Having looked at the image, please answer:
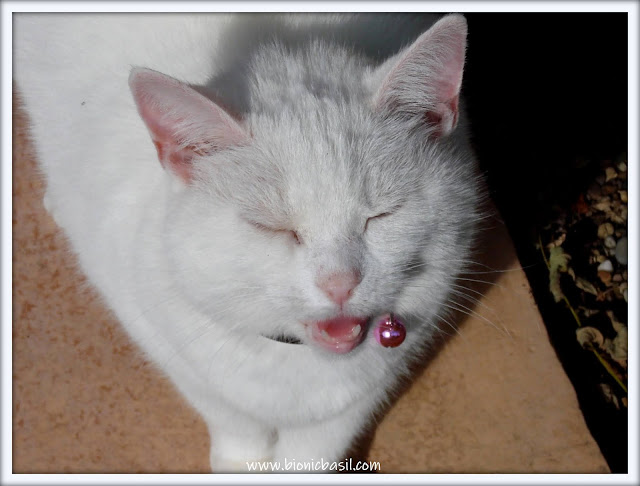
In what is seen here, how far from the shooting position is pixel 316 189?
1.10 m

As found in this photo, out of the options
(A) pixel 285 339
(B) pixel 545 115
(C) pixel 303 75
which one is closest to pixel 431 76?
(C) pixel 303 75

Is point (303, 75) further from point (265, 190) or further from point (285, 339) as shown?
point (285, 339)

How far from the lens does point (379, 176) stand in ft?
3.84

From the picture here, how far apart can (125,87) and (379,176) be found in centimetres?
81

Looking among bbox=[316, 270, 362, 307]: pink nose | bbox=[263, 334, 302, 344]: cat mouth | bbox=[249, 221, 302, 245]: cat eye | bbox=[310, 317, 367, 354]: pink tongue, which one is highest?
bbox=[249, 221, 302, 245]: cat eye

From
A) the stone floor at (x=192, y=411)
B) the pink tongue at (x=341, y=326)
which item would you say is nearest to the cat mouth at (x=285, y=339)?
the pink tongue at (x=341, y=326)

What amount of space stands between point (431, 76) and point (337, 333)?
0.58 meters

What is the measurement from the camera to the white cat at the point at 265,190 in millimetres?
1133

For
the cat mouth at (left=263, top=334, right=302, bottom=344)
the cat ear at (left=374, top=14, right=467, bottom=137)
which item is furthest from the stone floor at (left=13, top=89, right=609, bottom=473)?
the cat ear at (left=374, top=14, right=467, bottom=137)

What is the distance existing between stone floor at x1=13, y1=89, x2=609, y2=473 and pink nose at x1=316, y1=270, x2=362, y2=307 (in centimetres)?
105

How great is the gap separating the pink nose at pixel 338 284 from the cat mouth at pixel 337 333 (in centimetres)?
17

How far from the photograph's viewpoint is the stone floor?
1936 mm

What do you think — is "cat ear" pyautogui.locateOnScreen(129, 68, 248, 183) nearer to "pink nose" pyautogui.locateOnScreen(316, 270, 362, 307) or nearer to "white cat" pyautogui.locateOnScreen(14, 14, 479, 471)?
"white cat" pyautogui.locateOnScreen(14, 14, 479, 471)

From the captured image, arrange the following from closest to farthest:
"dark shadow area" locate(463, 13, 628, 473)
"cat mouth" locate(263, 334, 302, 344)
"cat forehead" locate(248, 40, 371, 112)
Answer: "cat forehead" locate(248, 40, 371, 112) → "cat mouth" locate(263, 334, 302, 344) → "dark shadow area" locate(463, 13, 628, 473)
